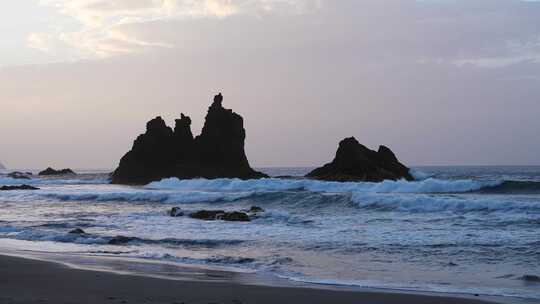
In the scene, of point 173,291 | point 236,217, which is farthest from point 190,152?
point 173,291

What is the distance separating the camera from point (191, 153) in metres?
67.1

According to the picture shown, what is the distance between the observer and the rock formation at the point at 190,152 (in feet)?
211

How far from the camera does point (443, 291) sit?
9.80m

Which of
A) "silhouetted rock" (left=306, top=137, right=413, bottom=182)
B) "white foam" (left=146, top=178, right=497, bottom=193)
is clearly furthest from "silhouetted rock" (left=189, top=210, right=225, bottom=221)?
"silhouetted rock" (left=306, top=137, right=413, bottom=182)

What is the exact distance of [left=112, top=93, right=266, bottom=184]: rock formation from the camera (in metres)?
64.2

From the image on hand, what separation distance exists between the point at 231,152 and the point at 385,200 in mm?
38034

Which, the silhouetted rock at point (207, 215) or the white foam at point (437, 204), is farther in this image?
the white foam at point (437, 204)

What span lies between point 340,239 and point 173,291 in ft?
25.2

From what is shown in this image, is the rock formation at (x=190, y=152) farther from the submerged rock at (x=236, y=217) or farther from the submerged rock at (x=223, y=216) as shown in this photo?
the submerged rock at (x=236, y=217)

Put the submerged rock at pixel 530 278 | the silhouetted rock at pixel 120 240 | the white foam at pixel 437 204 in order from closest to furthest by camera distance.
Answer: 1. the submerged rock at pixel 530 278
2. the silhouetted rock at pixel 120 240
3. the white foam at pixel 437 204

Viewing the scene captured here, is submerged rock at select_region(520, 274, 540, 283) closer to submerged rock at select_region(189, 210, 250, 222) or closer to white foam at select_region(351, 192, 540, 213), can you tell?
submerged rock at select_region(189, 210, 250, 222)

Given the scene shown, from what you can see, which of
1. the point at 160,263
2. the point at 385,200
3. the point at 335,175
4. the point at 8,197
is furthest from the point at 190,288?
the point at 335,175

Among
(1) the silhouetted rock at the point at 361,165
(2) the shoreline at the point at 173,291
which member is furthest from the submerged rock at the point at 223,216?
(1) the silhouetted rock at the point at 361,165

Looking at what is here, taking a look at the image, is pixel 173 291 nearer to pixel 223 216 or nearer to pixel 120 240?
pixel 120 240
